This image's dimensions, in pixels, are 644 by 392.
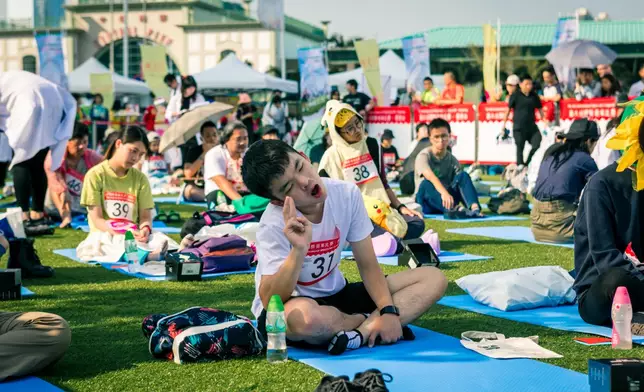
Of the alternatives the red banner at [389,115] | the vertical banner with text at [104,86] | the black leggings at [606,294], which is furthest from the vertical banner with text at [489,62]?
the black leggings at [606,294]

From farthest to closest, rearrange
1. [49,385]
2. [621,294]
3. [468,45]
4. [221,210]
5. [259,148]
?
[468,45] < [221,210] < [621,294] < [259,148] < [49,385]

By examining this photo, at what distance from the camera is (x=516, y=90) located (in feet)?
56.0

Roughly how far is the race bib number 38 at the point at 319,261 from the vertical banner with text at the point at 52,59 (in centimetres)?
1978

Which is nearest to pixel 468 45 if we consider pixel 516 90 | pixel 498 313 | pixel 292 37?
pixel 292 37

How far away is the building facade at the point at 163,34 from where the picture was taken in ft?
177

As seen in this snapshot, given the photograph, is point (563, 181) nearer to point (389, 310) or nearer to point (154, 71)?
point (389, 310)

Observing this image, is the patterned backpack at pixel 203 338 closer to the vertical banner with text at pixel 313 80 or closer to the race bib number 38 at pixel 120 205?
the race bib number 38 at pixel 120 205

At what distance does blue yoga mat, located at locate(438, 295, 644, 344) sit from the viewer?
16.4ft

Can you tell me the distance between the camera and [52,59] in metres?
23.9

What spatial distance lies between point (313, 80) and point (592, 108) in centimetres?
887

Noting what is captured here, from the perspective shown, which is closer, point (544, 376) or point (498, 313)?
point (544, 376)

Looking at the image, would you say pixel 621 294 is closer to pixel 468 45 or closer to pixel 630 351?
pixel 630 351

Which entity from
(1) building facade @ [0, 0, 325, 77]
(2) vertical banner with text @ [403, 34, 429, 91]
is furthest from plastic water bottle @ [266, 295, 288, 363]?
(1) building facade @ [0, 0, 325, 77]

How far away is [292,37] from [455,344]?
181 ft
